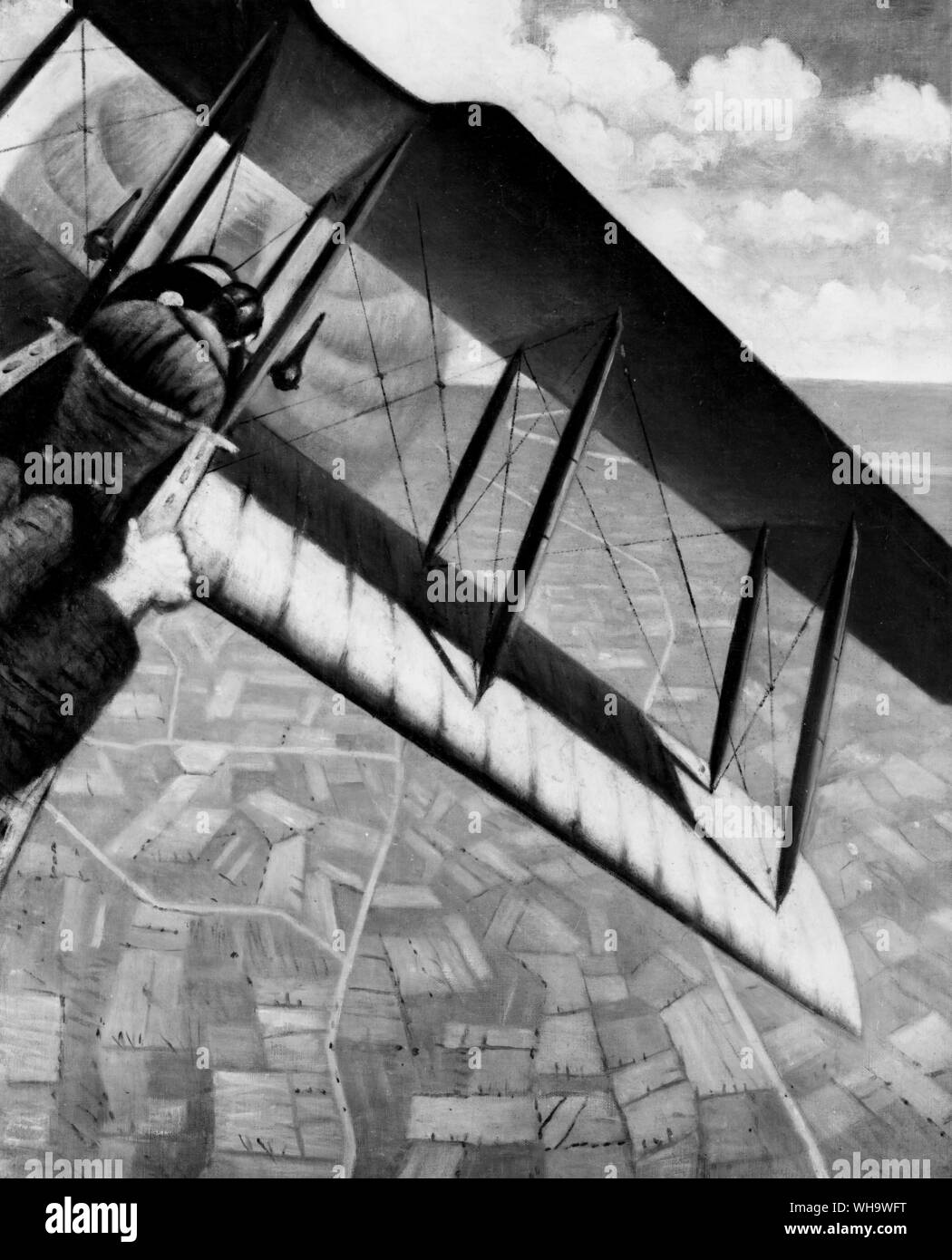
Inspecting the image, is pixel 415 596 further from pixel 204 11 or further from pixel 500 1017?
pixel 204 11

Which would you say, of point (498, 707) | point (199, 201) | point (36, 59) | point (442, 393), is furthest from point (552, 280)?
point (36, 59)

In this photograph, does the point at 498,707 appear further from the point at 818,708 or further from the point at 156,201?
the point at 156,201

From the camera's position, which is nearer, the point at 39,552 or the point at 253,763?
the point at 39,552

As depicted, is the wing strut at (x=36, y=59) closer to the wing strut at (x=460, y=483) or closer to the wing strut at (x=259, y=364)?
the wing strut at (x=259, y=364)

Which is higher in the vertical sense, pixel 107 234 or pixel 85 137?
pixel 85 137

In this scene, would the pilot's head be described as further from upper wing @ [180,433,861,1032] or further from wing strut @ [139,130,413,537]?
upper wing @ [180,433,861,1032]
